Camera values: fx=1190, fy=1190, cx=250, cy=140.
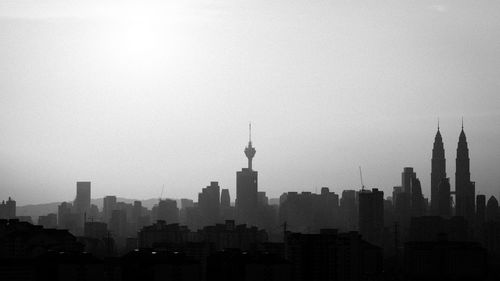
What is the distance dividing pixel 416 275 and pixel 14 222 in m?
67.3

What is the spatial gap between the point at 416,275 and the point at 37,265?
88399mm

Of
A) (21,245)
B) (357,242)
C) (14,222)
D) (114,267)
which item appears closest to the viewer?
(114,267)

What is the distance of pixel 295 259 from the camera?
159 meters

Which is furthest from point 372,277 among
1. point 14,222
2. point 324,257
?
point 14,222

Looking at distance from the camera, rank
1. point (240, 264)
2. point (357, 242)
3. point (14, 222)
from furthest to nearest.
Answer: point (357, 242)
point (14, 222)
point (240, 264)

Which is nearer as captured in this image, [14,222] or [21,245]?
[21,245]

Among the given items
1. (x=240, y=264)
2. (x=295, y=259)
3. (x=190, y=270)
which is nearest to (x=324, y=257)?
(x=295, y=259)

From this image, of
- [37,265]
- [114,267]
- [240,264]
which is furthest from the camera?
[240,264]

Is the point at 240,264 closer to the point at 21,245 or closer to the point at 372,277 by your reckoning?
the point at 21,245

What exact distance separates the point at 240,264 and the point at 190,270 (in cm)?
1035

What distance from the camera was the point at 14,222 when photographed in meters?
172

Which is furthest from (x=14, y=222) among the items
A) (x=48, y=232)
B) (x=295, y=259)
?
(x=295, y=259)

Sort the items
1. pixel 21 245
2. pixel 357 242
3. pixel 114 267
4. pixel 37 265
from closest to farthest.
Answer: pixel 37 265 < pixel 114 267 < pixel 21 245 < pixel 357 242

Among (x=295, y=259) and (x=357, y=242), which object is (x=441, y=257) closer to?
(x=357, y=242)
